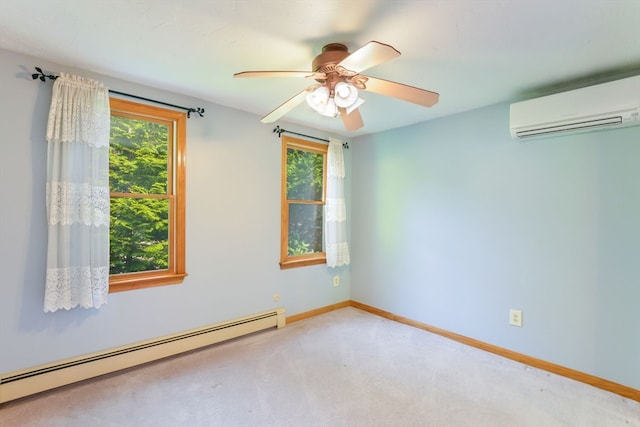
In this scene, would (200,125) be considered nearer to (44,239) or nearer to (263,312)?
(44,239)

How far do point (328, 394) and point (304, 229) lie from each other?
1934mm

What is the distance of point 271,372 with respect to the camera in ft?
7.65

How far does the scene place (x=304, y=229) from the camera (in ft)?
12.0

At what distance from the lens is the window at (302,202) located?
3375 mm

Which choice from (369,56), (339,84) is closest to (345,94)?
(339,84)

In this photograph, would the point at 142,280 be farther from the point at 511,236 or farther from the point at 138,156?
the point at 511,236

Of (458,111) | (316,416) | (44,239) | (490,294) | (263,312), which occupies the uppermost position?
(458,111)

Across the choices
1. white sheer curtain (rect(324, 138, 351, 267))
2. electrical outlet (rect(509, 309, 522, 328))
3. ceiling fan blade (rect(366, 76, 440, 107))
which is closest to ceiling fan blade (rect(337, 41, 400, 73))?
ceiling fan blade (rect(366, 76, 440, 107))

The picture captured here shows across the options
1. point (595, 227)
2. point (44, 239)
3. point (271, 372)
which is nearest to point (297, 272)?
point (271, 372)

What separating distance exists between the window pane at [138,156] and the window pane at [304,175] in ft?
4.35

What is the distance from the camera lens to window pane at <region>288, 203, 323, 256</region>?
353cm

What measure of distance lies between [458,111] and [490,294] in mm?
→ 1744

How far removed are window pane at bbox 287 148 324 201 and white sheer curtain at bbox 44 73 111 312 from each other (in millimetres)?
1773

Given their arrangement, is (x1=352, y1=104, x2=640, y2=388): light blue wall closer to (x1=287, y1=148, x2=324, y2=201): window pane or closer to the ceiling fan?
(x1=287, y1=148, x2=324, y2=201): window pane
